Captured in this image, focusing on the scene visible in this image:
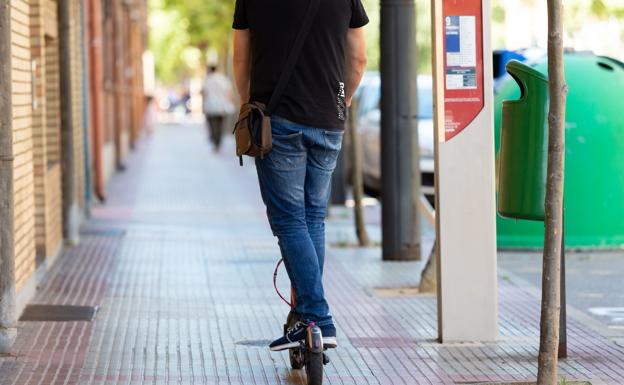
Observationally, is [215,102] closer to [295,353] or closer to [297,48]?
[295,353]

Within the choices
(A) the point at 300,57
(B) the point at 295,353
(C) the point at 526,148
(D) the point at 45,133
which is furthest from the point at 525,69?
(D) the point at 45,133

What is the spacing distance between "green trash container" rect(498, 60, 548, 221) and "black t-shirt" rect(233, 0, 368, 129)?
3.29ft

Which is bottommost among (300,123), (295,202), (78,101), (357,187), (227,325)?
(227,325)

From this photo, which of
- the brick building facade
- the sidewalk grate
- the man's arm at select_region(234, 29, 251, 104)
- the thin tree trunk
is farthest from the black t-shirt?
the thin tree trunk

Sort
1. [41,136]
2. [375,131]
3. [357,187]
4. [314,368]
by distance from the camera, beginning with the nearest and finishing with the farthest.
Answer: [314,368]
[41,136]
[357,187]
[375,131]

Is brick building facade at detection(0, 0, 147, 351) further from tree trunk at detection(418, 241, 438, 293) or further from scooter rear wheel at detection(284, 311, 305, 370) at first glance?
tree trunk at detection(418, 241, 438, 293)

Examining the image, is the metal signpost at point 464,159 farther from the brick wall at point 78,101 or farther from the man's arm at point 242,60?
the brick wall at point 78,101

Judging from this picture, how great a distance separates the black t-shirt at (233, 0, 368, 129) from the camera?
244 inches

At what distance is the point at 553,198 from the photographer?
19.1 feet

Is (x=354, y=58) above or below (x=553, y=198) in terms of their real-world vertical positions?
above

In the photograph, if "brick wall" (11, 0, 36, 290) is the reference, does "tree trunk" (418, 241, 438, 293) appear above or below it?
below

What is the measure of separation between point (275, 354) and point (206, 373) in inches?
24.1

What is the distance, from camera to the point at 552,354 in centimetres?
587

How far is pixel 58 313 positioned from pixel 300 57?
3.01 m
